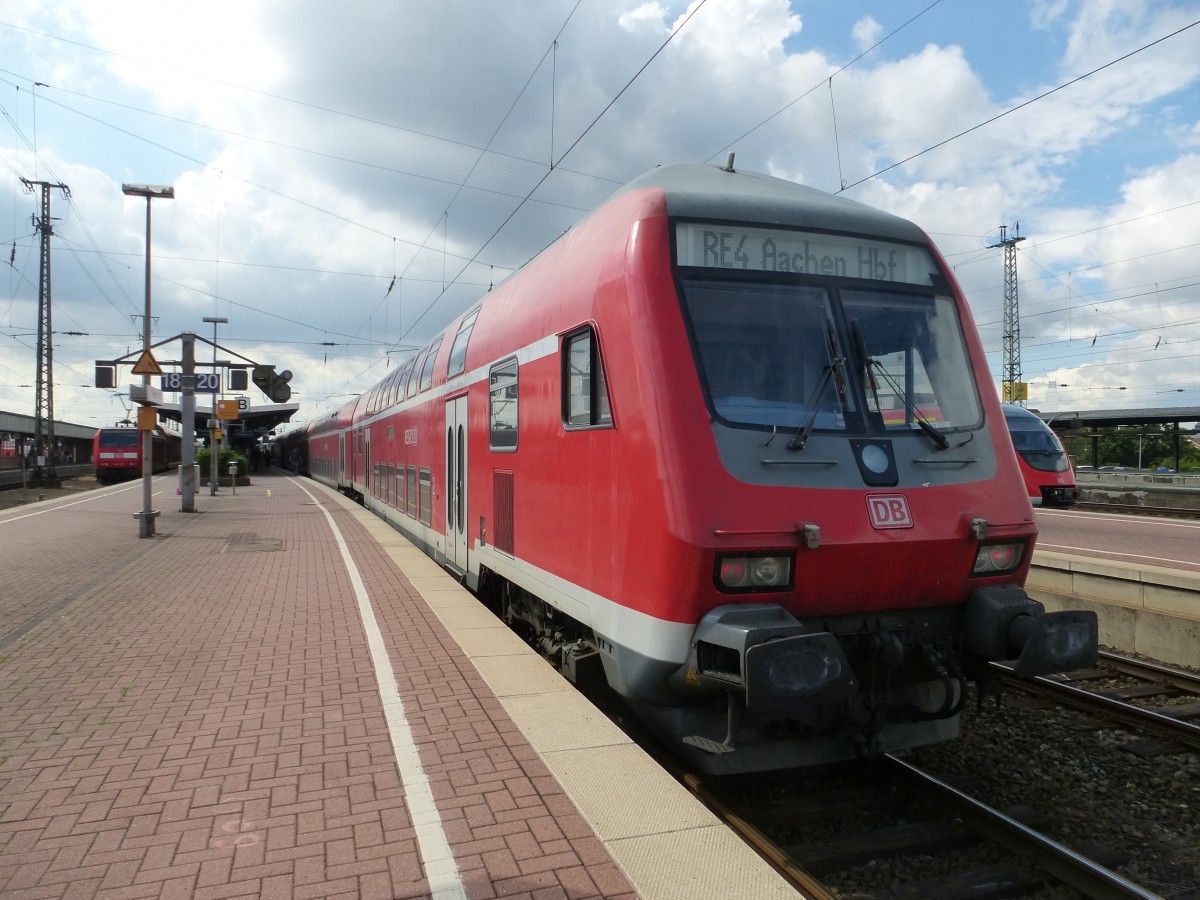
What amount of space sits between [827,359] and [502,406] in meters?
3.12

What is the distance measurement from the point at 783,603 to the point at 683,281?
1723 mm

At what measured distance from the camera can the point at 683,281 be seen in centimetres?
459

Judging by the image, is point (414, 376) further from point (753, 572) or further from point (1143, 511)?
point (1143, 511)

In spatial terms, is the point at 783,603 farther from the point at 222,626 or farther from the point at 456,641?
the point at 222,626

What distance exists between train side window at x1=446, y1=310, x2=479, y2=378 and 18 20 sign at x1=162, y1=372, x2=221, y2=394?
15.5 metres

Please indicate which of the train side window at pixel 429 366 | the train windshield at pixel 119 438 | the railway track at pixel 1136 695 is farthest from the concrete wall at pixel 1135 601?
the train windshield at pixel 119 438

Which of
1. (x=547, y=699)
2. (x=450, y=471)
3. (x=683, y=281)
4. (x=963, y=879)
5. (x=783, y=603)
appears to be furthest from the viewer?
(x=450, y=471)

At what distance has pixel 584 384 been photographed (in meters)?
5.17

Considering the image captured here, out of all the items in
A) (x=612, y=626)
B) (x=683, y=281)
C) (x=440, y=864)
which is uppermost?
(x=683, y=281)

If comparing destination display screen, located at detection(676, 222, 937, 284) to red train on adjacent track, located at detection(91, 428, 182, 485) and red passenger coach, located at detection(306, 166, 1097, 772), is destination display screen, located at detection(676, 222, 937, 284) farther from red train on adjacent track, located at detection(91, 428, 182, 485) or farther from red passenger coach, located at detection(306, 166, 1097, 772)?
red train on adjacent track, located at detection(91, 428, 182, 485)

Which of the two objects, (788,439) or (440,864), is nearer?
(440,864)

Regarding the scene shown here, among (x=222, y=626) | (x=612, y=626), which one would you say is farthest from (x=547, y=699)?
(x=222, y=626)

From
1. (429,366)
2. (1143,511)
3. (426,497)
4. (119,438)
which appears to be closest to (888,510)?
(429,366)

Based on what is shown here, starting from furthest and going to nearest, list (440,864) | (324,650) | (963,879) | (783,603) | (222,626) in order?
(222,626) < (324,650) < (783,603) < (963,879) < (440,864)
